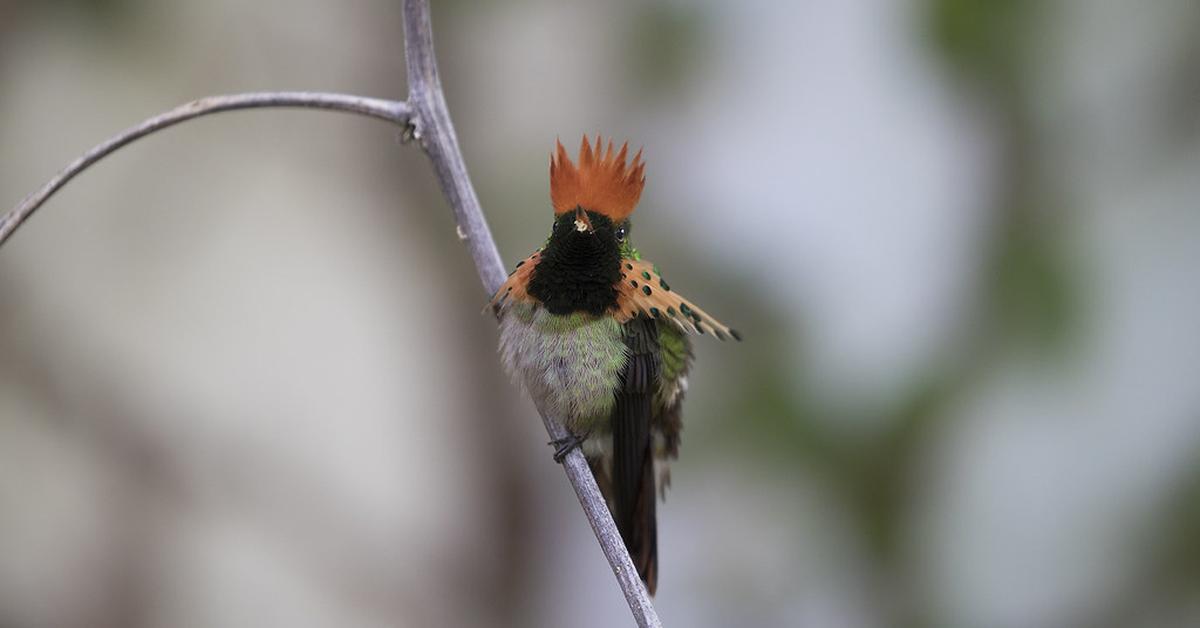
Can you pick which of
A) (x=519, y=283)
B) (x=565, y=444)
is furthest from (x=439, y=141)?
(x=565, y=444)

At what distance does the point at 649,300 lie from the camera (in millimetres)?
863

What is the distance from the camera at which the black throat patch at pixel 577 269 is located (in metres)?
0.84

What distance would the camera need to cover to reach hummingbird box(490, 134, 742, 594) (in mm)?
833

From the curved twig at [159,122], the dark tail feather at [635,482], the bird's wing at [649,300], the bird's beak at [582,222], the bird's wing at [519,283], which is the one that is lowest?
the dark tail feather at [635,482]

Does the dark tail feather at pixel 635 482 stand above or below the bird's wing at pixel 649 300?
below

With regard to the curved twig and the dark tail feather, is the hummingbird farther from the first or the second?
the curved twig

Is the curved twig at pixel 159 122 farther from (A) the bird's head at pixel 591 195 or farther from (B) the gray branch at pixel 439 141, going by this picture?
(A) the bird's head at pixel 591 195

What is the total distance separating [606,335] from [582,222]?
19cm

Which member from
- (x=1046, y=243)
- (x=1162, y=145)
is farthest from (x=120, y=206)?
(x=1162, y=145)

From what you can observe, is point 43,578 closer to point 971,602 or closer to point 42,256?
point 42,256

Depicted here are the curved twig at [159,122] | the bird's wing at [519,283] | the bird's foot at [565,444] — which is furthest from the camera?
the bird's foot at [565,444]

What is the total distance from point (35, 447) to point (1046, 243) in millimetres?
3157

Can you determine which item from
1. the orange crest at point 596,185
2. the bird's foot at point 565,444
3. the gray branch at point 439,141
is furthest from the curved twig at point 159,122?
the bird's foot at point 565,444

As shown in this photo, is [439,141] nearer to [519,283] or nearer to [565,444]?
[519,283]
